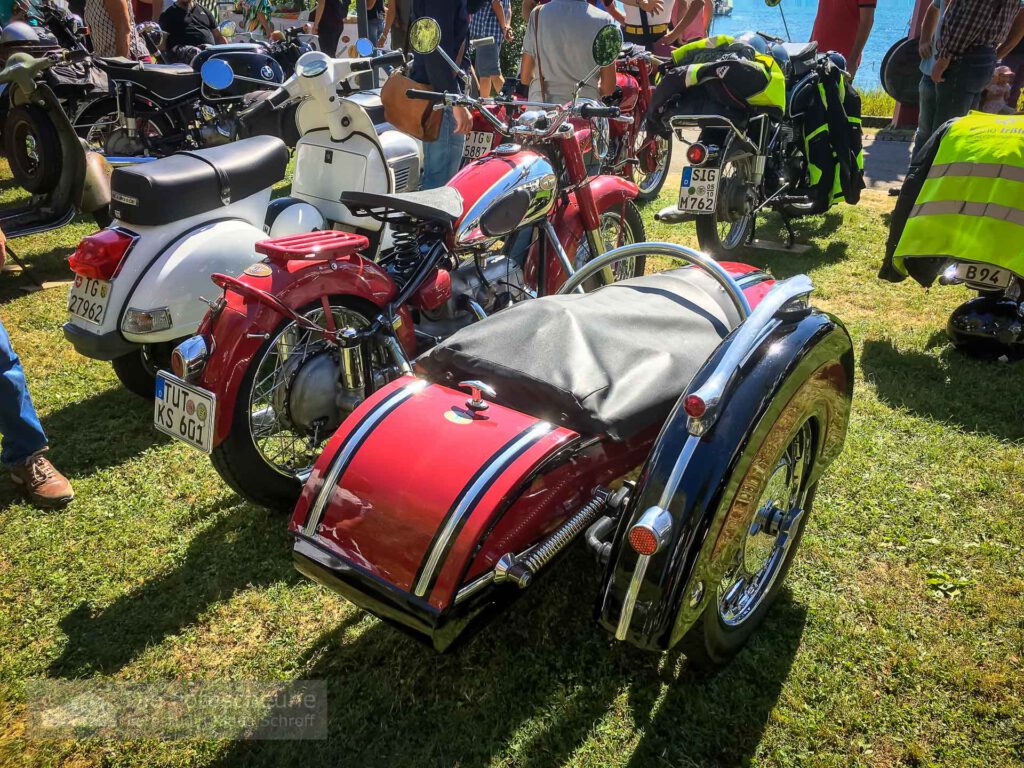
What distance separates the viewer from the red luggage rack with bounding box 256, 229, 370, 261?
8.16ft

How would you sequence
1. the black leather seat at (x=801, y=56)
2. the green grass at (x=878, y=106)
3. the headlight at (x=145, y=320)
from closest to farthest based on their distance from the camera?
the headlight at (x=145, y=320), the black leather seat at (x=801, y=56), the green grass at (x=878, y=106)

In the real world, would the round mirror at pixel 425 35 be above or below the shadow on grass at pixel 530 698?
above

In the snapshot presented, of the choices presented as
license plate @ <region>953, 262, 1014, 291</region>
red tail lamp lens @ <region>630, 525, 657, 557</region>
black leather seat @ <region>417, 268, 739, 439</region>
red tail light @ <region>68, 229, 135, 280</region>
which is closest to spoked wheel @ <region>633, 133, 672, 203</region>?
license plate @ <region>953, 262, 1014, 291</region>

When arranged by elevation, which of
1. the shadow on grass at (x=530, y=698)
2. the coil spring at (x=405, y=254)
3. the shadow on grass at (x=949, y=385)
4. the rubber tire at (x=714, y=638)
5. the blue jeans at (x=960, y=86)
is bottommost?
the shadow on grass at (x=530, y=698)

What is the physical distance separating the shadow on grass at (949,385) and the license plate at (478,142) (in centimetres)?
286

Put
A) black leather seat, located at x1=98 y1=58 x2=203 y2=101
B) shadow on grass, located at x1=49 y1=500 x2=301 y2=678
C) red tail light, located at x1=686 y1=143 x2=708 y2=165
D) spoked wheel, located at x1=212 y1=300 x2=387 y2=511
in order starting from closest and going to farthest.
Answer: shadow on grass, located at x1=49 y1=500 x2=301 y2=678
spoked wheel, located at x1=212 y1=300 x2=387 y2=511
red tail light, located at x1=686 y1=143 x2=708 y2=165
black leather seat, located at x1=98 y1=58 x2=203 y2=101

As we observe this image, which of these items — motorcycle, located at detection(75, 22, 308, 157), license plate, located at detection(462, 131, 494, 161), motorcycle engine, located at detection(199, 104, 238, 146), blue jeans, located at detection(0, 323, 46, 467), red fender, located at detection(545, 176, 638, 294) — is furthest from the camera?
motorcycle engine, located at detection(199, 104, 238, 146)

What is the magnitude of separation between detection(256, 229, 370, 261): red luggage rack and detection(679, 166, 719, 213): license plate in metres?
2.74

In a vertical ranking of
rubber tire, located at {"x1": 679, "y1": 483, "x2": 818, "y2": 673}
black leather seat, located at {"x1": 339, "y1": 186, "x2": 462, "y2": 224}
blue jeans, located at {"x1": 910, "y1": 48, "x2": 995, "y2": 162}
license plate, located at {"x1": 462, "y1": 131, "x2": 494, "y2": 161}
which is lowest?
rubber tire, located at {"x1": 679, "y1": 483, "x2": 818, "y2": 673}

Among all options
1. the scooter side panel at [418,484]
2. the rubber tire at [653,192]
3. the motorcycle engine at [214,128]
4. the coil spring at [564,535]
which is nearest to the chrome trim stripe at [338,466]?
the scooter side panel at [418,484]

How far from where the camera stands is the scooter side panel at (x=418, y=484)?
1.65 metres

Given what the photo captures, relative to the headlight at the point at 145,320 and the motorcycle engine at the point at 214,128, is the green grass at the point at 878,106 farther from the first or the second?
the headlight at the point at 145,320

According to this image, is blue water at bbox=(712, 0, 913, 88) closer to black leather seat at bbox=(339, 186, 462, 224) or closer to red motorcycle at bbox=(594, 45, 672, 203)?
red motorcycle at bbox=(594, 45, 672, 203)

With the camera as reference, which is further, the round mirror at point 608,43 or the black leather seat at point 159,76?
the black leather seat at point 159,76
